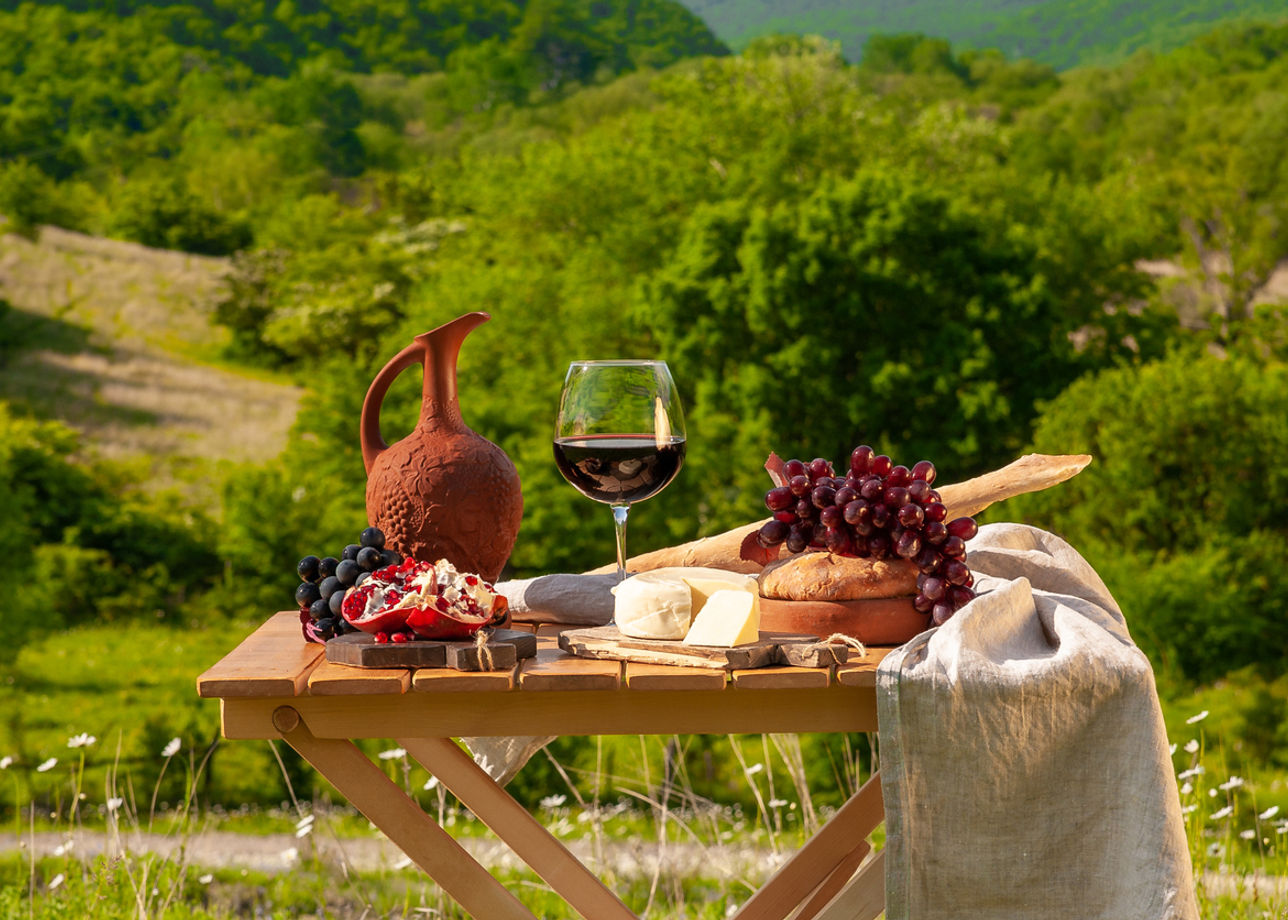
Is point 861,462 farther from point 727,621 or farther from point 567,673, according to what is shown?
point 567,673

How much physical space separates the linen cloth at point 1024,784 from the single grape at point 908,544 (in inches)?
4.7

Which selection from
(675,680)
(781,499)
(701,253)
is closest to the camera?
(675,680)

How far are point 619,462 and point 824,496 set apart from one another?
10.9 inches

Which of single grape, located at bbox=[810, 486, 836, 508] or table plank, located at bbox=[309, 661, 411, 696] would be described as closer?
table plank, located at bbox=[309, 661, 411, 696]

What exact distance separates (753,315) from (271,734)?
1381cm

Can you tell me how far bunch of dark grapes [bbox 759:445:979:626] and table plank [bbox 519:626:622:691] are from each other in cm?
36

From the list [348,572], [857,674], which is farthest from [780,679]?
[348,572]

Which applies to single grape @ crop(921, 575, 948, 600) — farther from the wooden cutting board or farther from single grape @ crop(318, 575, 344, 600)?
single grape @ crop(318, 575, 344, 600)

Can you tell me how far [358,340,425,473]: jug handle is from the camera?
1901 mm

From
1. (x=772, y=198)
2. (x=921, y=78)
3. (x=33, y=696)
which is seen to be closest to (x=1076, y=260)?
(x=772, y=198)

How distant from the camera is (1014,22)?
95.6 ft

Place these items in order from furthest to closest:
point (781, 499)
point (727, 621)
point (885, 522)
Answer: point (781, 499) < point (885, 522) < point (727, 621)

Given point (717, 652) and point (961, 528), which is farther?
point (961, 528)

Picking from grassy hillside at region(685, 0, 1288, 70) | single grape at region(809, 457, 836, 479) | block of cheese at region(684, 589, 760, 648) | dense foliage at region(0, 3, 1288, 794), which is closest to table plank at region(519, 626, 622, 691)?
block of cheese at region(684, 589, 760, 648)
